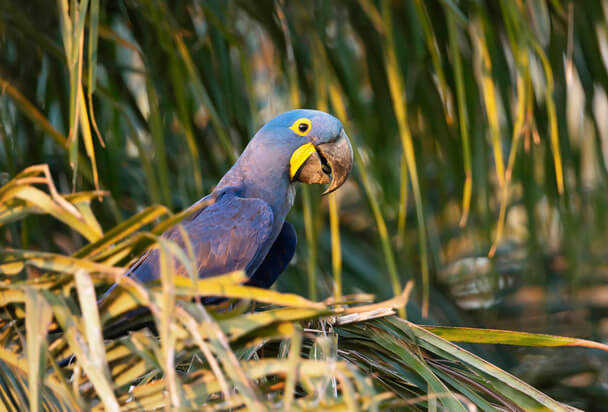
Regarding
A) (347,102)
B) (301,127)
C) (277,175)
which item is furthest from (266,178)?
(347,102)

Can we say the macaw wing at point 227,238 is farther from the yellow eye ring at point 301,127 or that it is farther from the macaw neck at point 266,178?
the yellow eye ring at point 301,127

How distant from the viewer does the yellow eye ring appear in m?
1.39

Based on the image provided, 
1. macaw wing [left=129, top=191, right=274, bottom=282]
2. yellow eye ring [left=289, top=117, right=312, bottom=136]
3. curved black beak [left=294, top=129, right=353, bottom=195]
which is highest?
yellow eye ring [left=289, top=117, right=312, bottom=136]

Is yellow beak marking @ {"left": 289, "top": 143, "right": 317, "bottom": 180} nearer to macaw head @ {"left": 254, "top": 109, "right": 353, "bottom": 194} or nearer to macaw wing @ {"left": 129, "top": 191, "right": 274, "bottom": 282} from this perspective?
Answer: macaw head @ {"left": 254, "top": 109, "right": 353, "bottom": 194}

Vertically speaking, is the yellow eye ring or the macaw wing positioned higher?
the yellow eye ring

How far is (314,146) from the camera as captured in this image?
1.39 meters

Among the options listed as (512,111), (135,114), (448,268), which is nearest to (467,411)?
(512,111)

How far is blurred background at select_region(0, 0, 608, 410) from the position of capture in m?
1.31

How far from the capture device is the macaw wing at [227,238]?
122 centimetres

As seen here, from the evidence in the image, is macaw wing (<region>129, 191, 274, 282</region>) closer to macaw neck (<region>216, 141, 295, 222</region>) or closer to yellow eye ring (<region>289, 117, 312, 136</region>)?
macaw neck (<region>216, 141, 295, 222</region>)

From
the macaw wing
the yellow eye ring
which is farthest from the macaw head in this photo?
the macaw wing

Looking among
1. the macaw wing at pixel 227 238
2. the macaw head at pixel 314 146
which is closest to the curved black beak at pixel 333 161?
the macaw head at pixel 314 146

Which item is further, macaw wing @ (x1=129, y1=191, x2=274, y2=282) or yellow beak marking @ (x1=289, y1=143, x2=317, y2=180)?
yellow beak marking @ (x1=289, y1=143, x2=317, y2=180)

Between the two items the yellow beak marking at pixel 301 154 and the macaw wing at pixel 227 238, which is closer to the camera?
the macaw wing at pixel 227 238
